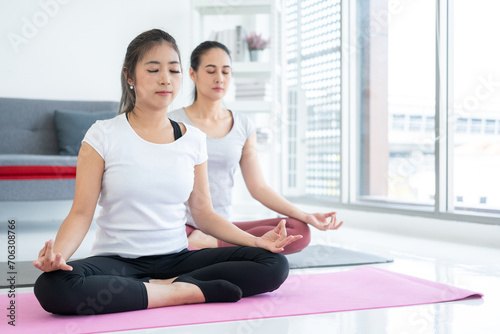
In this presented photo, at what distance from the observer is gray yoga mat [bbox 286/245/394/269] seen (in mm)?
2537

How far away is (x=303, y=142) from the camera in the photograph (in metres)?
5.24

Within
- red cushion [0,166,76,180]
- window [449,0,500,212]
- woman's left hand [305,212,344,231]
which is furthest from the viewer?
red cushion [0,166,76,180]

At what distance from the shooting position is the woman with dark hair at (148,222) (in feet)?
5.15

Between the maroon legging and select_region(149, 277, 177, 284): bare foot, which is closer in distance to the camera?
select_region(149, 277, 177, 284): bare foot

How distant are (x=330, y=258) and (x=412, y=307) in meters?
0.98

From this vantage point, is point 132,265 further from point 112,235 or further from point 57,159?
point 57,159

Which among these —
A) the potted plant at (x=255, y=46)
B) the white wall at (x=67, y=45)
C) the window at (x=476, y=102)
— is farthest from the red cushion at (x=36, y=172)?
the window at (x=476, y=102)

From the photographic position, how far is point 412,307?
68.3 inches

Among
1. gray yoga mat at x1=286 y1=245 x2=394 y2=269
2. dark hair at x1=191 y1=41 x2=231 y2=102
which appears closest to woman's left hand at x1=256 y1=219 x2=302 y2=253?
gray yoga mat at x1=286 y1=245 x2=394 y2=269

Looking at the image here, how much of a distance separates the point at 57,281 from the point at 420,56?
Result: 10.2 feet

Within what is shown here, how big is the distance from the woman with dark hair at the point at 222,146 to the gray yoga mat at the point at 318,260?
8.8 inches

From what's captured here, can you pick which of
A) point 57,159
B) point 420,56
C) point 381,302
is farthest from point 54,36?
point 381,302

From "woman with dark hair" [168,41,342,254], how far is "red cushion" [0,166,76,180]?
1.50 m

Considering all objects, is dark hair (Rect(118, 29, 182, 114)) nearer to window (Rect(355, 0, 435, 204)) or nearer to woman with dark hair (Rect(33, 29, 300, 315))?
woman with dark hair (Rect(33, 29, 300, 315))
